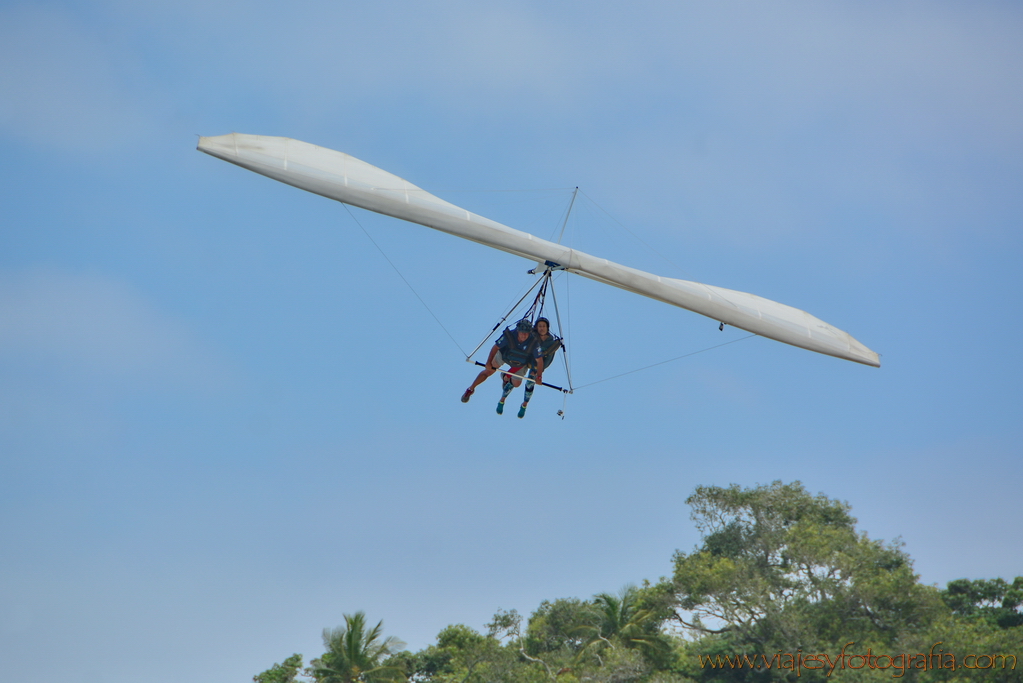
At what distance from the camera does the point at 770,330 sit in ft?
62.4

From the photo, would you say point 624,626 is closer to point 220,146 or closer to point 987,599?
point 987,599

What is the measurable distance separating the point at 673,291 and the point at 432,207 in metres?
4.25

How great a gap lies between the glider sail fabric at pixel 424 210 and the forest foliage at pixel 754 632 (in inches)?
623

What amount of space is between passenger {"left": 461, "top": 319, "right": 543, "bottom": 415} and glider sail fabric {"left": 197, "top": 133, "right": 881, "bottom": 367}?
1.25 meters

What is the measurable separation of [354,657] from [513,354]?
68.4 feet

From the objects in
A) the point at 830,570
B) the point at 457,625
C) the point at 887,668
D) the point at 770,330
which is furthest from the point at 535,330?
the point at 457,625

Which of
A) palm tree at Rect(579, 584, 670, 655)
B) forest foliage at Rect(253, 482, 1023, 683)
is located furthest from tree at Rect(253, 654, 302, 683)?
palm tree at Rect(579, 584, 670, 655)

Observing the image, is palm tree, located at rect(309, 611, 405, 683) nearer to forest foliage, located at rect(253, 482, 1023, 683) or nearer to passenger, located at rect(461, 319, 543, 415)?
forest foliage, located at rect(253, 482, 1023, 683)

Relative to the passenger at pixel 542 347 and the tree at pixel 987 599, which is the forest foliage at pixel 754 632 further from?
the passenger at pixel 542 347

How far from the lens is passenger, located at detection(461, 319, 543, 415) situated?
17.6m

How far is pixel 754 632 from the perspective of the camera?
117 feet

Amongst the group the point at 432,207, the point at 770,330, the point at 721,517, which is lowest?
the point at 770,330

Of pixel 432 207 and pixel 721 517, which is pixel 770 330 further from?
pixel 721 517

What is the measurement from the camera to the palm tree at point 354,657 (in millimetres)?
35000
